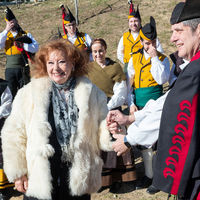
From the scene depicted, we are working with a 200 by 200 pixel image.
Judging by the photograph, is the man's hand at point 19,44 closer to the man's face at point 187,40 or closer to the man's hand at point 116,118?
the man's hand at point 116,118

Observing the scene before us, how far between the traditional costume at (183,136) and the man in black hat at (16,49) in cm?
503

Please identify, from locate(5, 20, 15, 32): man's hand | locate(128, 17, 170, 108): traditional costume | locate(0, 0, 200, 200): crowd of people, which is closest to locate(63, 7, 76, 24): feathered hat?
locate(5, 20, 15, 32): man's hand

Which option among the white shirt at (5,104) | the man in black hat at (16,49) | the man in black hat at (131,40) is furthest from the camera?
the man in black hat at (16,49)

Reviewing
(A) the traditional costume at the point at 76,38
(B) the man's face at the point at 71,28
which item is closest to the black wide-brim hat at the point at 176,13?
(A) the traditional costume at the point at 76,38

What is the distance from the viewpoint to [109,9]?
49.3 ft

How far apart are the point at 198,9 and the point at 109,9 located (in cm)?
1430

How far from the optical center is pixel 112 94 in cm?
375

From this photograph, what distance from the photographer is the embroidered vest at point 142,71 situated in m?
3.70

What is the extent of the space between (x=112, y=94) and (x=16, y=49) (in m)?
3.56

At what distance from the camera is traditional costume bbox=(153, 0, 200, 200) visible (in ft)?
4.68

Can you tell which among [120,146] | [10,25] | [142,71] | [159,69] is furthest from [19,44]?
[120,146]

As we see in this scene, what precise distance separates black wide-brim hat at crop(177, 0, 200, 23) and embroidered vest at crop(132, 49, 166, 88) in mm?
2126

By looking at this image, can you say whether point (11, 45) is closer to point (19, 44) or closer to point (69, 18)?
point (19, 44)

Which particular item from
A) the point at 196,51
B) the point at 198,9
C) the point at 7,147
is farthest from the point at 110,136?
the point at 198,9
